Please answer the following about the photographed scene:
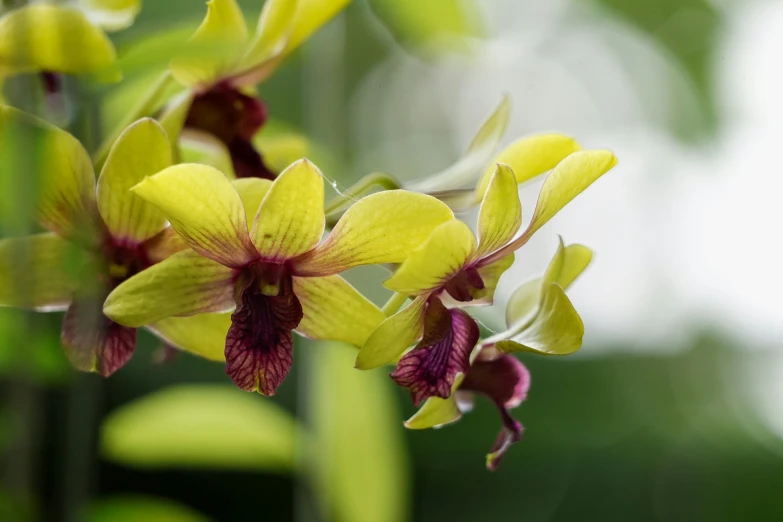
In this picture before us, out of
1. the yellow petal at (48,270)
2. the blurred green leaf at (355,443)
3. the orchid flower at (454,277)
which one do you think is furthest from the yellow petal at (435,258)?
the blurred green leaf at (355,443)

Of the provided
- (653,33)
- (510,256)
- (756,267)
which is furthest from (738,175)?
(510,256)

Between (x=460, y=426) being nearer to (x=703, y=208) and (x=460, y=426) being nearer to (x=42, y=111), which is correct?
(x=703, y=208)

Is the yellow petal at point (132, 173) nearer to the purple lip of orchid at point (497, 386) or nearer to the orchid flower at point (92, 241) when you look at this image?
the orchid flower at point (92, 241)

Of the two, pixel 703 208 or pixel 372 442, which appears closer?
pixel 372 442

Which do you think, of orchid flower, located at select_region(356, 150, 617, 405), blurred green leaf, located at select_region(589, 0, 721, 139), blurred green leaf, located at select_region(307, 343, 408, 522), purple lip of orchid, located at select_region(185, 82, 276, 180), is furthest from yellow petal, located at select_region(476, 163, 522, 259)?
blurred green leaf, located at select_region(589, 0, 721, 139)

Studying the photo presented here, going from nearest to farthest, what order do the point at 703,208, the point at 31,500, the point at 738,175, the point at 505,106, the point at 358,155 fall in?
the point at 31,500
the point at 505,106
the point at 358,155
the point at 738,175
the point at 703,208
